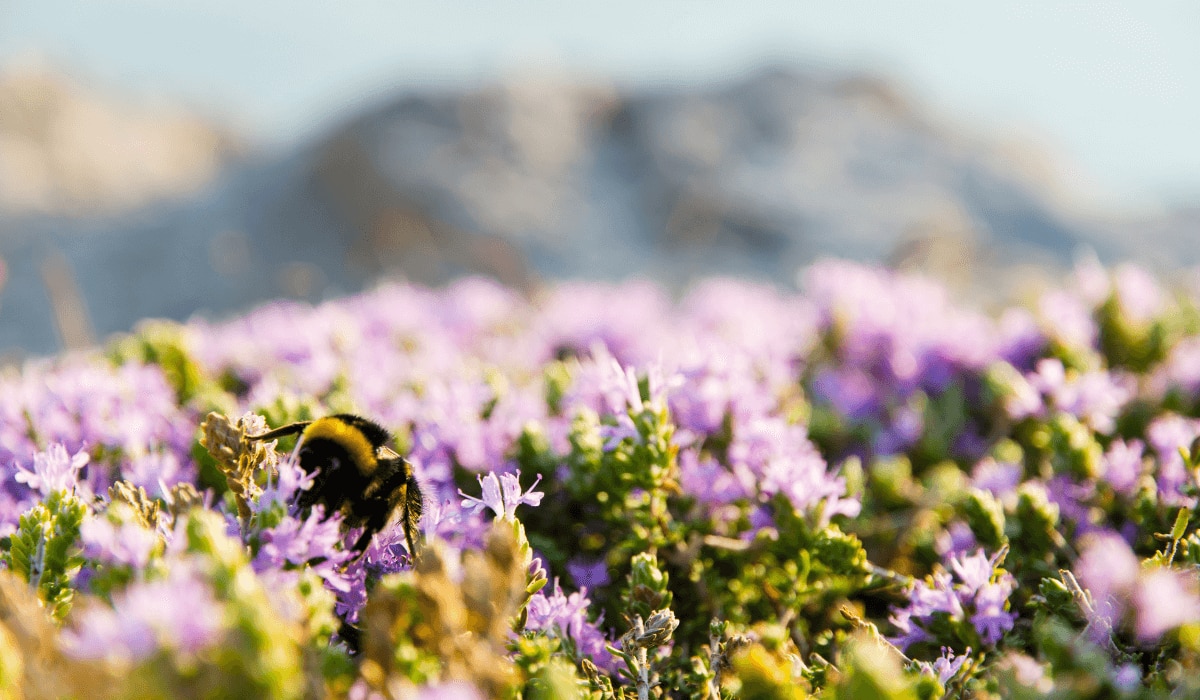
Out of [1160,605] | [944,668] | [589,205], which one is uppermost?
[1160,605]

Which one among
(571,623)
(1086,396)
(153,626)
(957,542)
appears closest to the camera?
(153,626)

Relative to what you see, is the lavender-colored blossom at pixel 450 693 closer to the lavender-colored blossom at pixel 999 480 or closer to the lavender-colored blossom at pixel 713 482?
the lavender-colored blossom at pixel 713 482

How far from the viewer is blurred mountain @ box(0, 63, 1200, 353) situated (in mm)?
11547

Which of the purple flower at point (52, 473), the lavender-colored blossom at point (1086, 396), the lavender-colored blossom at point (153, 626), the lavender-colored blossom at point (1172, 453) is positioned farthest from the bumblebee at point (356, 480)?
the lavender-colored blossom at point (1086, 396)

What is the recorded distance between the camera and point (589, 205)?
1288cm

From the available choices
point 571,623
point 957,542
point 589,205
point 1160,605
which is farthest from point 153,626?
point 589,205

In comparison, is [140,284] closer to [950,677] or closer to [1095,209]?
[950,677]

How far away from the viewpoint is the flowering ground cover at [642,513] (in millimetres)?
1482

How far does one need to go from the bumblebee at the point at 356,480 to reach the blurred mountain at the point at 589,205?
26.4 ft

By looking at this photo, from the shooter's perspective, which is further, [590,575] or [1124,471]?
[1124,471]

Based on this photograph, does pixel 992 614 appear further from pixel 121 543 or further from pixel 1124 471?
pixel 121 543

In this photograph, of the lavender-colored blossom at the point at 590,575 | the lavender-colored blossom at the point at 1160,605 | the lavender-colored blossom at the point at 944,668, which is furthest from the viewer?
the lavender-colored blossom at the point at 590,575

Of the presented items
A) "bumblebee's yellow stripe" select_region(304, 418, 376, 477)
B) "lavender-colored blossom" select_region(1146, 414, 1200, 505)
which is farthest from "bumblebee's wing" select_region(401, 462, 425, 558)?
"lavender-colored blossom" select_region(1146, 414, 1200, 505)

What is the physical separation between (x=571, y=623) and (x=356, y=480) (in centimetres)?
63
